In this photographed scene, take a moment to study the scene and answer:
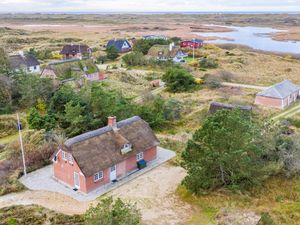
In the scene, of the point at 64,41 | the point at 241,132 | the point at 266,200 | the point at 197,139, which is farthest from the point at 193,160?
the point at 64,41

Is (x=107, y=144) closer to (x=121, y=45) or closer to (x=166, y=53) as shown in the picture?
(x=166, y=53)

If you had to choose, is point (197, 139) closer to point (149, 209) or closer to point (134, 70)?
point (149, 209)

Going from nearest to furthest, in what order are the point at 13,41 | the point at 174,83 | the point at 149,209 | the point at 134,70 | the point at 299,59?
the point at 149,209 → the point at 174,83 → the point at 134,70 → the point at 299,59 → the point at 13,41

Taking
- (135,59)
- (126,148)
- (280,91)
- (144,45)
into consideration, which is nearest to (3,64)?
(126,148)

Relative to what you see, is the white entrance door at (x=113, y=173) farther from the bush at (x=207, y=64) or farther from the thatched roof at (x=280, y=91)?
the bush at (x=207, y=64)

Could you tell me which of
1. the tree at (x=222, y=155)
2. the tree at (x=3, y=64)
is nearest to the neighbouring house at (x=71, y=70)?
the tree at (x=3, y=64)

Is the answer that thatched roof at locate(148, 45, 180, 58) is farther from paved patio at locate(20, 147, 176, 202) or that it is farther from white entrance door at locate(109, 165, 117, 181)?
white entrance door at locate(109, 165, 117, 181)
